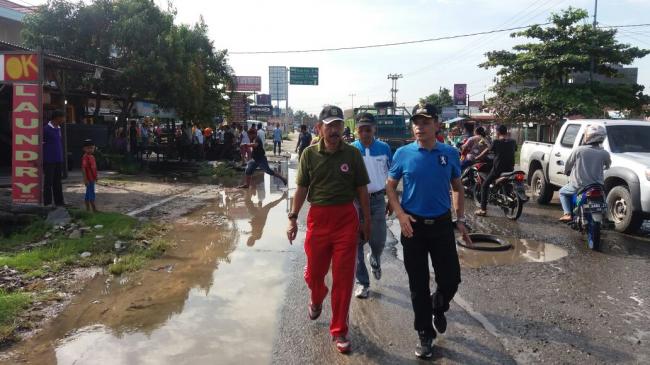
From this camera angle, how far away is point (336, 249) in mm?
3938

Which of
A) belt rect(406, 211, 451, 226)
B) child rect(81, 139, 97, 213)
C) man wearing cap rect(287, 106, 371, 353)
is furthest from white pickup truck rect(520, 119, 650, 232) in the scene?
child rect(81, 139, 97, 213)

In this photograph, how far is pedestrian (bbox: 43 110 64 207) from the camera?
28.9 ft

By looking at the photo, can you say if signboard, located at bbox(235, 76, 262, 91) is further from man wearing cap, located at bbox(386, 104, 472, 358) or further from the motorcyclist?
man wearing cap, located at bbox(386, 104, 472, 358)

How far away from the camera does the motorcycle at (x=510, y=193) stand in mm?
9086

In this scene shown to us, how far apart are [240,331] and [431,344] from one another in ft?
5.07

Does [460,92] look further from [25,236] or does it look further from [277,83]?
[25,236]

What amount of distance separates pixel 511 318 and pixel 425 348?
1.20 m

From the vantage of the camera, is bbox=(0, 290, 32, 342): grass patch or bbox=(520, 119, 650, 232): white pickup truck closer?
bbox=(0, 290, 32, 342): grass patch

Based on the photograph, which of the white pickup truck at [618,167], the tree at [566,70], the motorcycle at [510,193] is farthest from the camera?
the tree at [566,70]

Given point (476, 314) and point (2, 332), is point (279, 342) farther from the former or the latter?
point (2, 332)

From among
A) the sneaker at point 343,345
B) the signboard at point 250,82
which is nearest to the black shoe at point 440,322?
the sneaker at point 343,345

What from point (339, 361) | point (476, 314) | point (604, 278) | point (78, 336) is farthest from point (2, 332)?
point (604, 278)

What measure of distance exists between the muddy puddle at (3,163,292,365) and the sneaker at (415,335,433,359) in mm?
1080

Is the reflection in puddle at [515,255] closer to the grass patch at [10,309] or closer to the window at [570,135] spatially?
the window at [570,135]
